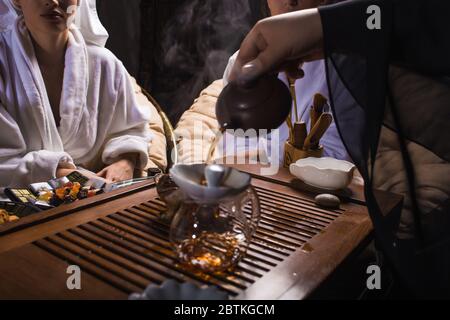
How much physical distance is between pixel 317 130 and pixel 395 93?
75 centimetres

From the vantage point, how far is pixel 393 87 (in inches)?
42.5

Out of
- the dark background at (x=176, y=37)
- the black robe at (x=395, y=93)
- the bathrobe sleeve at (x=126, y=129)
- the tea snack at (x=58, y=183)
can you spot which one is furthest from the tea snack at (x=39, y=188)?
the dark background at (x=176, y=37)

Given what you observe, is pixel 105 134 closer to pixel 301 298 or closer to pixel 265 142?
pixel 265 142

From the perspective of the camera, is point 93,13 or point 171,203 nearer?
point 171,203

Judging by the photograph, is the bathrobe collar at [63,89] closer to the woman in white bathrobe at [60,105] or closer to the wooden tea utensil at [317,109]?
the woman in white bathrobe at [60,105]

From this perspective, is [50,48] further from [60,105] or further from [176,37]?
[176,37]

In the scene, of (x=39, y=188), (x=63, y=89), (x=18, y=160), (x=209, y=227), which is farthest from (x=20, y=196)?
(x=63, y=89)

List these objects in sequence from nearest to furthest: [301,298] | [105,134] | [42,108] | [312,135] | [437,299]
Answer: [301,298], [437,299], [312,135], [42,108], [105,134]

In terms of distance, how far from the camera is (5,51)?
7.58 feet

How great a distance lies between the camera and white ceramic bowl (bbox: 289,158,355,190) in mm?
1546

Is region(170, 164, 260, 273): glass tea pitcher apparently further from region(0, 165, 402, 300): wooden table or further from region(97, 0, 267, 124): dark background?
region(97, 0, 267, 124): dark background

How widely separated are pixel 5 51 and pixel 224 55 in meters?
2.24

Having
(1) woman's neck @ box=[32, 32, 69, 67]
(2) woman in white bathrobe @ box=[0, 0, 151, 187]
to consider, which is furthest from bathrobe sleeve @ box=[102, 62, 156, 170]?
(1) woman's neck @ box=[32, 32, 69, 67]

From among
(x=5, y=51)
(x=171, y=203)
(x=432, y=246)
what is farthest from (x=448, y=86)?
(x=5, y=51)
